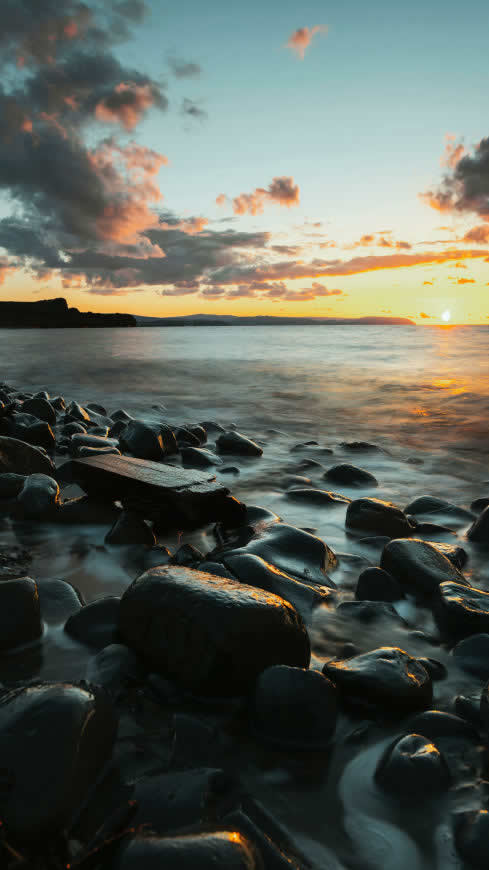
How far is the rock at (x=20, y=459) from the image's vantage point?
13.6 feet

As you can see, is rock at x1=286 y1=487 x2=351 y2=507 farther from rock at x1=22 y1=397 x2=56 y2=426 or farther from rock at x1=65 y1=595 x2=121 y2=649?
rock at x1=22 y1=397 x2=56 y2=426

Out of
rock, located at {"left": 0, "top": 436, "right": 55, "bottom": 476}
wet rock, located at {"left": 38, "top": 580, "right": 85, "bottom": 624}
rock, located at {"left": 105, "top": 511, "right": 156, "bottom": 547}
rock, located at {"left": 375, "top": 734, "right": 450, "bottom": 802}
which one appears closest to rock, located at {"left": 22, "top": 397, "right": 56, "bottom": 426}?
rock, located at {"left": 0, "top": 436, "right": 55, "bottom": 476}

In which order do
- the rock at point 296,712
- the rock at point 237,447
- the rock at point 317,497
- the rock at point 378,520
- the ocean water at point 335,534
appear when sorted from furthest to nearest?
1. the rock at point 237,447
2. the rock at point 317,497
3. the rock at point 378,520
4. the rock at point 296,712
5. the ocean water at point 335,534

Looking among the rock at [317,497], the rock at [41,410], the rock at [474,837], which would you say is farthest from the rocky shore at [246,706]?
the rock at [41,410]

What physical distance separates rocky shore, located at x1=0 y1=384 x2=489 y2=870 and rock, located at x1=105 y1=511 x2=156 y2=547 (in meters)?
0.01

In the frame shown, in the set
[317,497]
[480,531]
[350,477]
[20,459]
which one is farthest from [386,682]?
[20,459]

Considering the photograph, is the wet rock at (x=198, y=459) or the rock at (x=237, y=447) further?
the rock at (x=237, y=447)

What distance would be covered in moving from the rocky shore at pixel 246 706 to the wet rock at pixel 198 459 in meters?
2.08

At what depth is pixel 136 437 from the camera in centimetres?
533

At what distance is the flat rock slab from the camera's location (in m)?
3.35

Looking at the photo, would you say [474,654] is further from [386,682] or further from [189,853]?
[189,853]

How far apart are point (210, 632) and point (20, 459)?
3131 mm

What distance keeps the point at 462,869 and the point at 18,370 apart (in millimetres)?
19690

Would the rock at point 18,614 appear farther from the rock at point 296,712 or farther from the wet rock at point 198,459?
the wet rock at point 198,459
